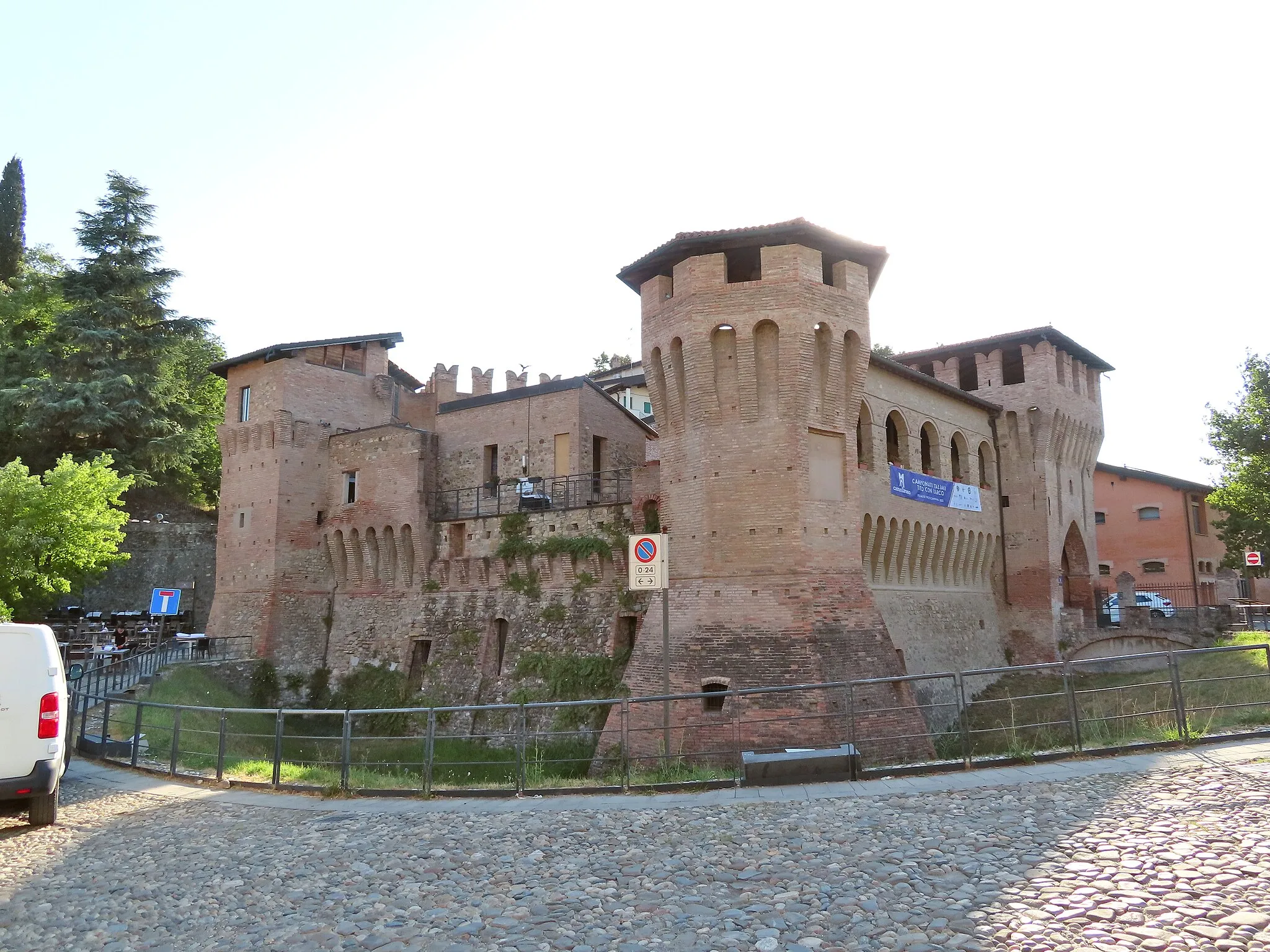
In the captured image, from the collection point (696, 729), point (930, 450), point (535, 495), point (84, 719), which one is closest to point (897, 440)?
point (930, 450)

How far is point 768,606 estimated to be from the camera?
18.1 m

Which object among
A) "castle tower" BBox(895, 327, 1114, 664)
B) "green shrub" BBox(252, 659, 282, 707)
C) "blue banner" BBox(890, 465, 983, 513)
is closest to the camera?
"blue banner" BBox(890, 465, 983, 513)

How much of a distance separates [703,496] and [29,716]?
41.9 feet

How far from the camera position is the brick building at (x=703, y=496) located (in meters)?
18.7

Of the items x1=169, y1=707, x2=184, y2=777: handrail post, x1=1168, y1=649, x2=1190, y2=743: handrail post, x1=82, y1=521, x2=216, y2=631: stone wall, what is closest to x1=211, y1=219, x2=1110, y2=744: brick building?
x1=82, y1=521, x2=216, y2=631: stone wall

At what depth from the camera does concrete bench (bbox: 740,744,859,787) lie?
33.7 ft

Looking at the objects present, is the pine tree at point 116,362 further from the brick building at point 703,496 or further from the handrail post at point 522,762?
the handrail post at point 522,762

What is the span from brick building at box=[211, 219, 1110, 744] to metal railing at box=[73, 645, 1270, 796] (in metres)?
0.71

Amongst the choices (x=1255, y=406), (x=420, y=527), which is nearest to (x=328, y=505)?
(x=420, y=527)

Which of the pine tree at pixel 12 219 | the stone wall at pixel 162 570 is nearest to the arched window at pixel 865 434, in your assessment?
the stone wall at pixel 162 570

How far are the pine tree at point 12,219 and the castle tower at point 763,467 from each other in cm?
5235

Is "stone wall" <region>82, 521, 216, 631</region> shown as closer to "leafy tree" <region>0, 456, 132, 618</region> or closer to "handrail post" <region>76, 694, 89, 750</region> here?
"leafy tree" <region>0, 456, 132, 618</region>

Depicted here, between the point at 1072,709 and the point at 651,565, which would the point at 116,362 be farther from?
the point at 1072,709

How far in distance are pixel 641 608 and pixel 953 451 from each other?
12.4m
